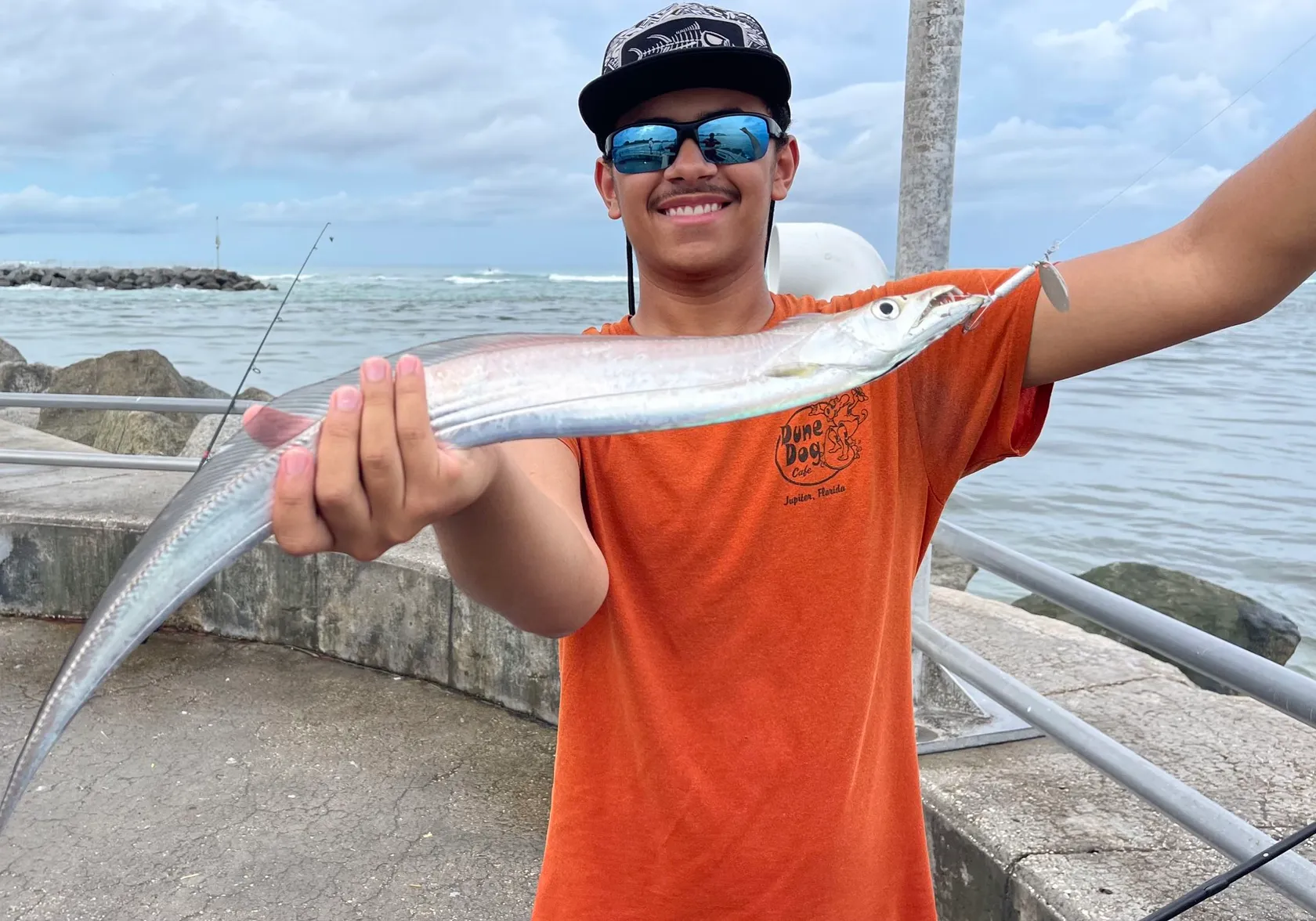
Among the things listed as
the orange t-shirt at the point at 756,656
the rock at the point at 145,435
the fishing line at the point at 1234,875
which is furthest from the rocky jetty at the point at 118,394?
the fishing line at the point at 1234,875

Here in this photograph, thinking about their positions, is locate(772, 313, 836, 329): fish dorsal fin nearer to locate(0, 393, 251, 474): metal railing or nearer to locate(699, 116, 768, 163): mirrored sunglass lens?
locate(699, 116, 768, 163): mirrored sunglass lens

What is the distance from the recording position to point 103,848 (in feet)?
11.3

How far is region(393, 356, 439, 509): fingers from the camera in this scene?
126 cm

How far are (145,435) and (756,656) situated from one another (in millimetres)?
8737

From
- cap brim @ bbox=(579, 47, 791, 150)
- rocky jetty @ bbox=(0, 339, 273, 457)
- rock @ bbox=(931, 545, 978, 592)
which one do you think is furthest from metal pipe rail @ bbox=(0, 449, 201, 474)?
rock @ bbox=(931, 545, 978, 592)

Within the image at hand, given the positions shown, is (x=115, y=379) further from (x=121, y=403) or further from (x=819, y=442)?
(x=819, y=442)

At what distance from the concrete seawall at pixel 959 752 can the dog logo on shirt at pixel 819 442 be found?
1.29 m

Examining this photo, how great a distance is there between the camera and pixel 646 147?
183cm

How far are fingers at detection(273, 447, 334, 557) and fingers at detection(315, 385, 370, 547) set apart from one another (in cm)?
1

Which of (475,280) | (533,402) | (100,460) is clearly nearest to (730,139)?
(533,402)

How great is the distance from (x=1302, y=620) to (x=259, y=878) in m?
9.05

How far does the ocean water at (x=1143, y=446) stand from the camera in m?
10.3

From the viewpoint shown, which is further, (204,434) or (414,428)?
(204,434)

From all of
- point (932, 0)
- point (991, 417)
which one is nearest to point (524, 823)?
point (991, 417)
